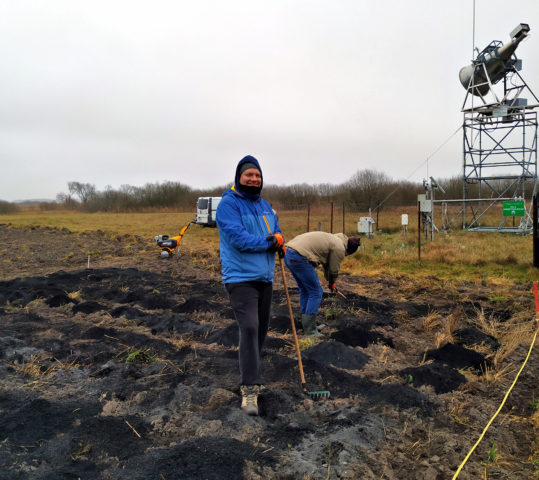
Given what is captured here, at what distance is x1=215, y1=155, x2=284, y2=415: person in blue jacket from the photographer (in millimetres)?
3244

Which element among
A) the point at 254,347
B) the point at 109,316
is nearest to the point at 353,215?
the point at 109,316

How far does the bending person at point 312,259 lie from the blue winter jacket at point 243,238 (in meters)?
1.87

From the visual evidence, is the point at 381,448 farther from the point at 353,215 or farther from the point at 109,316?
the point at 353,215

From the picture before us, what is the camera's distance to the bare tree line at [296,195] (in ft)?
103

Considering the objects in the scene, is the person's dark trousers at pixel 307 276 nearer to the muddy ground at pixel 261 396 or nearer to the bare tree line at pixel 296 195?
the muddy ground at pixel 261 396

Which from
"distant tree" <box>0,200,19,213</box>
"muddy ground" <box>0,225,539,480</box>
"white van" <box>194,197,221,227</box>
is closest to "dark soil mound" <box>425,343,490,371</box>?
"muddy ground" <box>0,225,539,480</box>

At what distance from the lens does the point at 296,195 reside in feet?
126

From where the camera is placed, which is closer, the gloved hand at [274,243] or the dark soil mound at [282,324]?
the gloved hand at [274,243]

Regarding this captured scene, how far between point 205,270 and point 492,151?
14.6m

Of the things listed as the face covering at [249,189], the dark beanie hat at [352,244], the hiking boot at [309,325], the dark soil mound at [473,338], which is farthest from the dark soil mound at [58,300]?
the dark soil mound at [473,338]

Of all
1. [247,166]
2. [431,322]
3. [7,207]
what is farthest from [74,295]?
[7,207]

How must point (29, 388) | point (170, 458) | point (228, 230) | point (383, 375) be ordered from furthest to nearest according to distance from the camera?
point (383, 375) < point (29, 388) < point (228, 230) < point (170, 458)

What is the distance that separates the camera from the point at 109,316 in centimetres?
629

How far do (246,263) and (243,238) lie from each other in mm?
225
